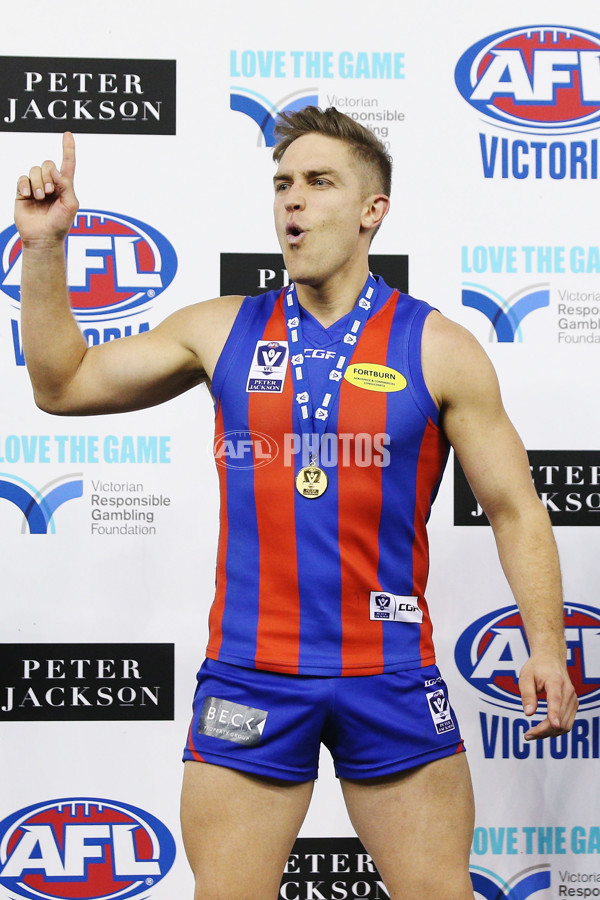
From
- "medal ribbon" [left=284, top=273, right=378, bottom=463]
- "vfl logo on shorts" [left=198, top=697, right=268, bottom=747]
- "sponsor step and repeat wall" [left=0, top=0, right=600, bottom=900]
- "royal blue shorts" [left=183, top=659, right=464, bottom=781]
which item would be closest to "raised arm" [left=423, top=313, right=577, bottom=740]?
"medal ribbon" [left=284, top=273, right=378, bottom=463]

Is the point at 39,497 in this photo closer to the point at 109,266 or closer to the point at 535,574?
the point at 109,266

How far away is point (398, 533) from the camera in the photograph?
1.88 m

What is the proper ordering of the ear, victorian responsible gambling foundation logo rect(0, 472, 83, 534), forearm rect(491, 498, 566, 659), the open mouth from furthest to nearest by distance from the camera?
1. victorian responsible gambling foundation logo rect(0, 472, 83, 534)
2. the ear
3. the open mouth
4. forearm rect(491, 498, 566, 659)

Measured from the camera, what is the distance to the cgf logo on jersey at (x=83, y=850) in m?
2.87

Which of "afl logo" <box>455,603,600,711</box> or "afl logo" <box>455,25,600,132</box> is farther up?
"afl logo" <box>455,25,600,132</box>

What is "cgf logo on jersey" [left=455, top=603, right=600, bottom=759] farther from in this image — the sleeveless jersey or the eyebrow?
the eyebrow

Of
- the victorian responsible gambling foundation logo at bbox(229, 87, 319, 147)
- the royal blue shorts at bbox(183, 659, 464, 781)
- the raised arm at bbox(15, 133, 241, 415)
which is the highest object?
the victorian responsible gambling foundation logo at bbox(229, 87, 319, 147)

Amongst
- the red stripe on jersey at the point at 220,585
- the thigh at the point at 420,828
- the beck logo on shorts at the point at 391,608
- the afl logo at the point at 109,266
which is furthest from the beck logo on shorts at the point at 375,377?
the afl logo at the point at 109,266

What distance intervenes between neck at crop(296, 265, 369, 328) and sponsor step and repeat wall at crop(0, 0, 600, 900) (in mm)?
866

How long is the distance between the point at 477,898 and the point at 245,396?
182 centimetres

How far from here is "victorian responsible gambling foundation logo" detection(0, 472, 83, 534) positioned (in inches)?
112

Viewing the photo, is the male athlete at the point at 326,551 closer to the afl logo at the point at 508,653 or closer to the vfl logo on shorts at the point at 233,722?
the vfl logo on shorts at the point at 233,722

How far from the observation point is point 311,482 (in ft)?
6.03

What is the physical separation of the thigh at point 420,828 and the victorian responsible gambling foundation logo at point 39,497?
1.34m
